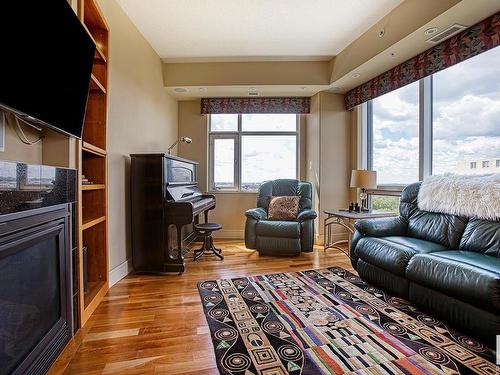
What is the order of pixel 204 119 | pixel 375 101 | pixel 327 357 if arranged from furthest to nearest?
pixel 204 119 → pixel 375 101 → pixel 327 357

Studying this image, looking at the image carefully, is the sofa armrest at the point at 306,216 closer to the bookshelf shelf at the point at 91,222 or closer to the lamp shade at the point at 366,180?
the lamp shade at the point at 366,180

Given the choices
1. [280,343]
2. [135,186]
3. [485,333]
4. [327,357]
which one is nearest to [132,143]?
[135,186]

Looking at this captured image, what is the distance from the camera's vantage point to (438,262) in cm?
193

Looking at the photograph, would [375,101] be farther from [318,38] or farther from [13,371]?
[13,371]

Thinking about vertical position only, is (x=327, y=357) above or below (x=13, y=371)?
below

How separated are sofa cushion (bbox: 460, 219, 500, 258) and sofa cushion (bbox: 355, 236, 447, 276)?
0.59 ft

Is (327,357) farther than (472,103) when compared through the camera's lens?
No

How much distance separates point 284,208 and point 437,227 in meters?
1.96

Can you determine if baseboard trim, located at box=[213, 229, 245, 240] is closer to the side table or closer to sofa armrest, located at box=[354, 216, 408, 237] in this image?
the side table

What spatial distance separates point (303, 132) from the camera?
15.8 ft

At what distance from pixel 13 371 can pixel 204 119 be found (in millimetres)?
4144

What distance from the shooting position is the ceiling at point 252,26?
273cm

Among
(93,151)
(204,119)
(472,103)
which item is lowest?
(93,151)

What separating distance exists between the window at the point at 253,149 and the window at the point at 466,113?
88.2 inches
